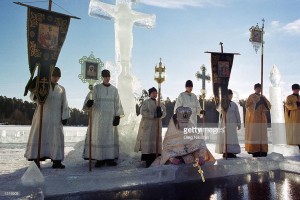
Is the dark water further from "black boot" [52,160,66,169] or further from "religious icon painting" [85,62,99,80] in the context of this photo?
"religious icon painting" [85,62,99,80]

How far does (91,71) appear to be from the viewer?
6.64 meters

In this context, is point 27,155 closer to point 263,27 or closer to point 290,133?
point 290,133

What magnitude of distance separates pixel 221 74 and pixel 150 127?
2497mm

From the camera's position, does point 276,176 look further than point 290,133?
No

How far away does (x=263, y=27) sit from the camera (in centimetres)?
1161

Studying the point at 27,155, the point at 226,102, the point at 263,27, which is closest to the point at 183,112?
the point at 226,102

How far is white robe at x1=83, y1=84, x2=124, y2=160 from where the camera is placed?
6961 millimetres

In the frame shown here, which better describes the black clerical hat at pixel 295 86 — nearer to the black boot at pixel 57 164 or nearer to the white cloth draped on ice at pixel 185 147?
the white cloth draped on ice at pixel 185 147

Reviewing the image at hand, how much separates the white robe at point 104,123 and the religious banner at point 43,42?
116cm

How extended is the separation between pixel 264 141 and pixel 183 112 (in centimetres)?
408

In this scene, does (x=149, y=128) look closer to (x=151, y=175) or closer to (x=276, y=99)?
(x=151, y=175)

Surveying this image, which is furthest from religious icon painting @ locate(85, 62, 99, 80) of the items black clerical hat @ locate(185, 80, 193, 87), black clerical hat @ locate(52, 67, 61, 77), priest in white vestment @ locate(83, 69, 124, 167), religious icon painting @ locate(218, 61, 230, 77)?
religious icon painting @ locate(218, 61, 230, 77)

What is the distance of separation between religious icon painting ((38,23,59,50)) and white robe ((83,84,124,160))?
148 centimetres

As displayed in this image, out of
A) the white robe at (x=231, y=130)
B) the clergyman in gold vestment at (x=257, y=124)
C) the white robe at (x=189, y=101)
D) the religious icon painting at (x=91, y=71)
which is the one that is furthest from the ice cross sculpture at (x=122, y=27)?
the clergyman in gold vestment at (x=257, y=124)
